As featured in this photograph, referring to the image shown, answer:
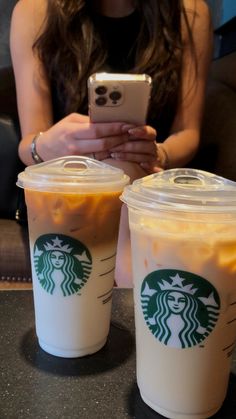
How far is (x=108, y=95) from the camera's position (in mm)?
711

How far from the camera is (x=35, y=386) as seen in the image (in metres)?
0.43

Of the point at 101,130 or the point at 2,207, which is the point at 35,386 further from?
the point at 2,207

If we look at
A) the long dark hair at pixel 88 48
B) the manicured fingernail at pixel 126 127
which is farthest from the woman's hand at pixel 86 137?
the long dark hair at pixel 88 48

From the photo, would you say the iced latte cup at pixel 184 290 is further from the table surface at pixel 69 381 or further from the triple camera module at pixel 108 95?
the triple camera module at pixel 108 95

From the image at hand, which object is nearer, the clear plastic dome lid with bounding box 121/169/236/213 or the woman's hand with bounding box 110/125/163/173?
the clear plastic dome lid with bounding box 121/169/236/213

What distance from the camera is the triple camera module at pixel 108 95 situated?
0.69 metres

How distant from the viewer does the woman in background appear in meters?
1.11

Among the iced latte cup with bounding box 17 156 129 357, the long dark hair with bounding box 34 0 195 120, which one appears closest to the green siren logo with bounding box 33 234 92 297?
the iced latte cup with bounding box 17 156 129 357

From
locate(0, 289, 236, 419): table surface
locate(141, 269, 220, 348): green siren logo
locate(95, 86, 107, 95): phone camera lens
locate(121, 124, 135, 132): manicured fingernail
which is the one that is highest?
locate(95, 86, 107, 95): phone camera lens

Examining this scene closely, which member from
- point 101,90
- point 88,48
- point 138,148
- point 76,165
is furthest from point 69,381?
point 88,48

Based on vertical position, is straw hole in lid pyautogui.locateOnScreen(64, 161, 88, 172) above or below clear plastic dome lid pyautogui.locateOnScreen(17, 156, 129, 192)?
below

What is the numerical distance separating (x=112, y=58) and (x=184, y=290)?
3.09 feet

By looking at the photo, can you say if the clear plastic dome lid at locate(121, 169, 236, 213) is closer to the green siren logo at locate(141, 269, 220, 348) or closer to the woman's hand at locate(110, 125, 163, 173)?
the green siren logo at locate(141, 269, 220, 348)

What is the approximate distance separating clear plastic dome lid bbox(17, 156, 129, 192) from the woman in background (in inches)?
21.4
